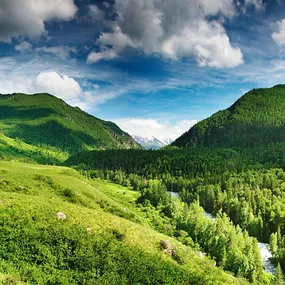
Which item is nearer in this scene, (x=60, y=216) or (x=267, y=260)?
(x=60, y=216)

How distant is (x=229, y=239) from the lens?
381 ft

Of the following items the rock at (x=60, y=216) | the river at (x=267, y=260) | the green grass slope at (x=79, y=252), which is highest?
the rock at (x=60, y=216)

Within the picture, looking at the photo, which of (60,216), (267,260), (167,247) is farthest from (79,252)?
(267,260)

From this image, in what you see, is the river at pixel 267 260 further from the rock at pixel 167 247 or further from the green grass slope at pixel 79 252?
the rock at pixel 167 247

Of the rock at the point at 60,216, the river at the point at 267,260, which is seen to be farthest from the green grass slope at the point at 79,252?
the river at the point at 267,260

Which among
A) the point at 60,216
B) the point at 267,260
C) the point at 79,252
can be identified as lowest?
the point at 267,260

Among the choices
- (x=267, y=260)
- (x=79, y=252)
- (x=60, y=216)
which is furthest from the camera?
(x=267, y=260)

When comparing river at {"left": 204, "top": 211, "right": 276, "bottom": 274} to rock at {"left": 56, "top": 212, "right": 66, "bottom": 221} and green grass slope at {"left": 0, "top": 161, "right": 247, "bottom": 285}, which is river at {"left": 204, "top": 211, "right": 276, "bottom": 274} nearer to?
green grass slope at {"left": 0, "top": 161, "right": 247, "bottom": 285}

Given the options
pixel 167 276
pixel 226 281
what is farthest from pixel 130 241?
pixel 226 281

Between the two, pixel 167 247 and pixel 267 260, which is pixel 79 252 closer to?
pixel 167 247

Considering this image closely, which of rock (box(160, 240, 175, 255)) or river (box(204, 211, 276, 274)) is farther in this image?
river (box(204, 211, 276, 274))

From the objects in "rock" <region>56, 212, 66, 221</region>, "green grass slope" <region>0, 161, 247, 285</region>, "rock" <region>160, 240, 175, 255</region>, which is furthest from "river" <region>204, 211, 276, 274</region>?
"rock" <region>56, 212, 66, 221</region>

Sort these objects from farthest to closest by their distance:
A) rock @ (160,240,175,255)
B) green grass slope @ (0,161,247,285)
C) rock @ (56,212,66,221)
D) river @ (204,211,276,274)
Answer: river @ (204,211,276,274), rock @ (160,240,175,255), rock @ (56,212,66,221), green grass slope @ (0,161,247,285)

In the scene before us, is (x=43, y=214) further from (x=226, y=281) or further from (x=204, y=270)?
(x=226, y=281)
